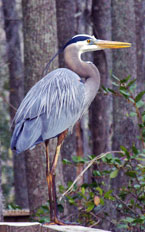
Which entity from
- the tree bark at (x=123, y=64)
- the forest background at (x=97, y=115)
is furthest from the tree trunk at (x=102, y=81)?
the tree bark at (x=123, y=64)

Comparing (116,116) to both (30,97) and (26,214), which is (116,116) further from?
(30,97)

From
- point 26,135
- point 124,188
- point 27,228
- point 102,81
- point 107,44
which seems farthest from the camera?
point 102,81

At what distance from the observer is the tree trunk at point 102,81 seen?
959 centimetres

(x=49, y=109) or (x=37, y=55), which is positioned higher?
(x=37, y=55)

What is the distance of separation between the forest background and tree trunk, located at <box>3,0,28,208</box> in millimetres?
23

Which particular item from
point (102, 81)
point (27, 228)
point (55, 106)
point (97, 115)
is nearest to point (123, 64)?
point (102, 81)

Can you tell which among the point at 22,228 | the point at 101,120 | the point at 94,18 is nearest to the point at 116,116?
the point at 101,120

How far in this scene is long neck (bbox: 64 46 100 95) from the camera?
4828 millimetres

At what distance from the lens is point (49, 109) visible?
459cm

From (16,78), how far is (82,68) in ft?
24.6

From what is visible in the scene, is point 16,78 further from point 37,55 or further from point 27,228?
point 27,228

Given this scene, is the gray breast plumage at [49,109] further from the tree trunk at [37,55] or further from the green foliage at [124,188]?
the tree trunk at [37,55]

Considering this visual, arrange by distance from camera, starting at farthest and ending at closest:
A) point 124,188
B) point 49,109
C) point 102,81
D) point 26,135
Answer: point 102,81 → point 124,188 → point 49,109 → point 26,135

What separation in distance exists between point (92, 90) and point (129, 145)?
9.88ft
